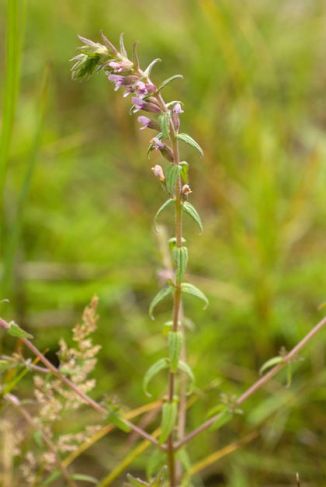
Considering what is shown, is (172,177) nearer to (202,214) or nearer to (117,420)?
(117,420)

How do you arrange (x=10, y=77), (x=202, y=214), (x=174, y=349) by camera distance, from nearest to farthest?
(x=174, y=349)
(x=10, y=77)
(x=202, y=214)

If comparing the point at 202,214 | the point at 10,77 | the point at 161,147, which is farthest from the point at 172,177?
the point at 202,214

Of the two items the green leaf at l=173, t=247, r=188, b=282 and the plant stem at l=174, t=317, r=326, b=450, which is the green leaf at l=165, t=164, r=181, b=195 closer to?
the green leaf at l=173, t=247, r=188, b=282

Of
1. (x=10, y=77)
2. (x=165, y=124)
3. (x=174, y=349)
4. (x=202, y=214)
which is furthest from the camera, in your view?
(x=202, y=214)

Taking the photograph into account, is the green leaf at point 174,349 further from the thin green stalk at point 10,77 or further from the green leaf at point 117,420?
the thin green stalk at point 10,77

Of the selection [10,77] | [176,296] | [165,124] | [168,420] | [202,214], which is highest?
[202,214]

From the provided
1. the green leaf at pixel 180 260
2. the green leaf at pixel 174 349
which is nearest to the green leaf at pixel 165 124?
the green leaf at pixel 180 260

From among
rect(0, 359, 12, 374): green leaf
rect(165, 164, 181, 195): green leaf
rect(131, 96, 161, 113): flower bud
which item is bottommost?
rect(0, 359, 12, 374): green leaf

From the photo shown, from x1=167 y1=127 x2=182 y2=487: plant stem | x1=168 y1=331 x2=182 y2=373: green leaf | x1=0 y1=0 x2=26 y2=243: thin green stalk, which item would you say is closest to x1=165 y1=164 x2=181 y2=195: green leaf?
x1=167 y1=127 x2=182 y2=487: plant stem
